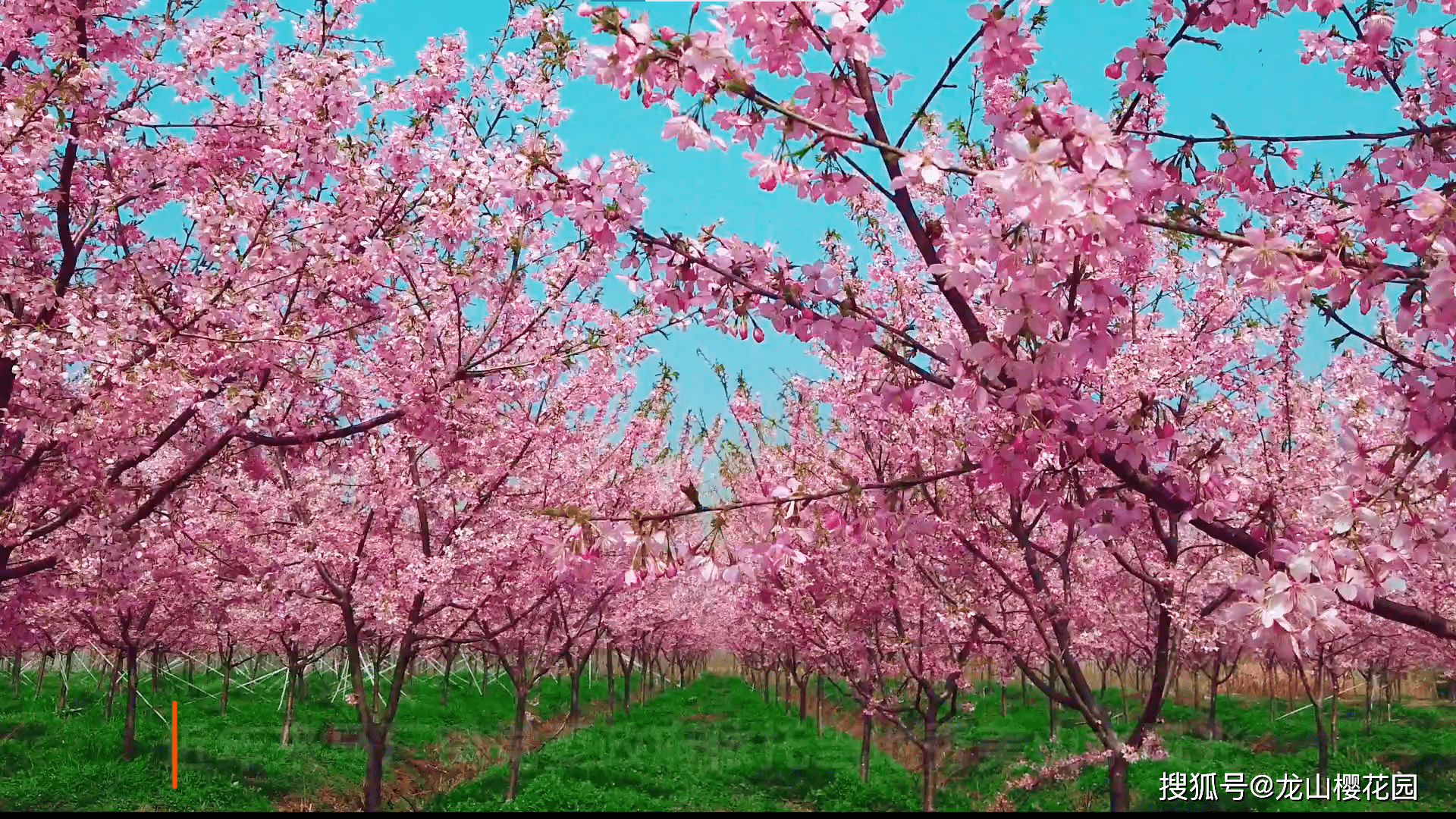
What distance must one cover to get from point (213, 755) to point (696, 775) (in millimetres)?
8753

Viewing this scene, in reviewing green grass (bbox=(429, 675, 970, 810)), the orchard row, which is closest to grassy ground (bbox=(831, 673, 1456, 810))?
green grass (bbox=(429, 675, 970, 810))

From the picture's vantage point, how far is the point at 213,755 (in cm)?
1767

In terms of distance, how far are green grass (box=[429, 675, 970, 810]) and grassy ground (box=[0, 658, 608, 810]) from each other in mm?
2026

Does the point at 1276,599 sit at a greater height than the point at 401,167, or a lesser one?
lesser

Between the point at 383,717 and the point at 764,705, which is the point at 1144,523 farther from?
the point at 764,705

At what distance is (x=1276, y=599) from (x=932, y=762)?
441 inches

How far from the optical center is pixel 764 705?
110 feet

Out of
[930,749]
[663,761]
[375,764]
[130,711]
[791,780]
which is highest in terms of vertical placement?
[375,764]

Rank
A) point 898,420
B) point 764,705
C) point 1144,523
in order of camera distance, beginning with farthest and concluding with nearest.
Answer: point 764,705, point 898,420, point 1144,523

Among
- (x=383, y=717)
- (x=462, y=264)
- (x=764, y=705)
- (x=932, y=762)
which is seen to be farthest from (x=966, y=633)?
(x=764, y=705)

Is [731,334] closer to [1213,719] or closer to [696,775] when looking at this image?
[696,775]

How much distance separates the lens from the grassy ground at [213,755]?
48.0ft

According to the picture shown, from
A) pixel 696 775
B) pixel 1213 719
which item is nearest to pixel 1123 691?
pixel 1213 719

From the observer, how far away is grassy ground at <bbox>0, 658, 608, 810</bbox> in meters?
14.6
